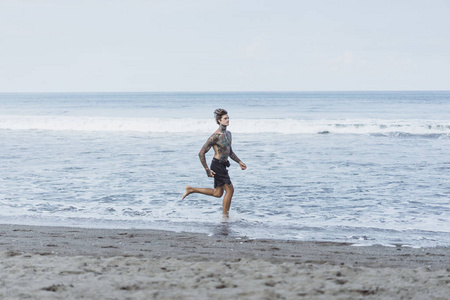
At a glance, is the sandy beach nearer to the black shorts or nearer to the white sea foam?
the black shorts

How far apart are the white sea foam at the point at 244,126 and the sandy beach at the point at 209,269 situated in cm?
2197

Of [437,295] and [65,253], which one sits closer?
[437,295]

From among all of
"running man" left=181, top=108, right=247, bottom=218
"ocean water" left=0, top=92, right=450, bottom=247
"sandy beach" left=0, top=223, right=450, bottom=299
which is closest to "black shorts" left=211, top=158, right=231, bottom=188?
"running man" left=181, top=108, right=247, bottom=218

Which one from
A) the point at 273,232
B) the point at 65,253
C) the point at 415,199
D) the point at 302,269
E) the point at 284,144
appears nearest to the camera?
the point at 302,269

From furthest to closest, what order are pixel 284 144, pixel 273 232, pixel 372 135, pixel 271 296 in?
1. pixel 372 135
2. pixel 284 144
3. pixel 273 232
4. pixel 271 296

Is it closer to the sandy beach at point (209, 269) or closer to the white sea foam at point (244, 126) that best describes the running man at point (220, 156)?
the sandy beach at point (209, 269)

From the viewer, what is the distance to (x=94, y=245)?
20.2 feet

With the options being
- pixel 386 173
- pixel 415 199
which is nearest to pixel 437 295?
pixel 415 199

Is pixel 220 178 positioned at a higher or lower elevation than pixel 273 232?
higher

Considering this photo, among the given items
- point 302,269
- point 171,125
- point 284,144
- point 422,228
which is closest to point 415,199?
point 422,228

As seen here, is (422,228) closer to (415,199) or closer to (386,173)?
(415,199)

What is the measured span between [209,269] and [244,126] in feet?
87.0

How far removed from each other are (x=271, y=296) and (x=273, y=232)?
3370 mm

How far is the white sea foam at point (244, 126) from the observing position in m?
28.1
